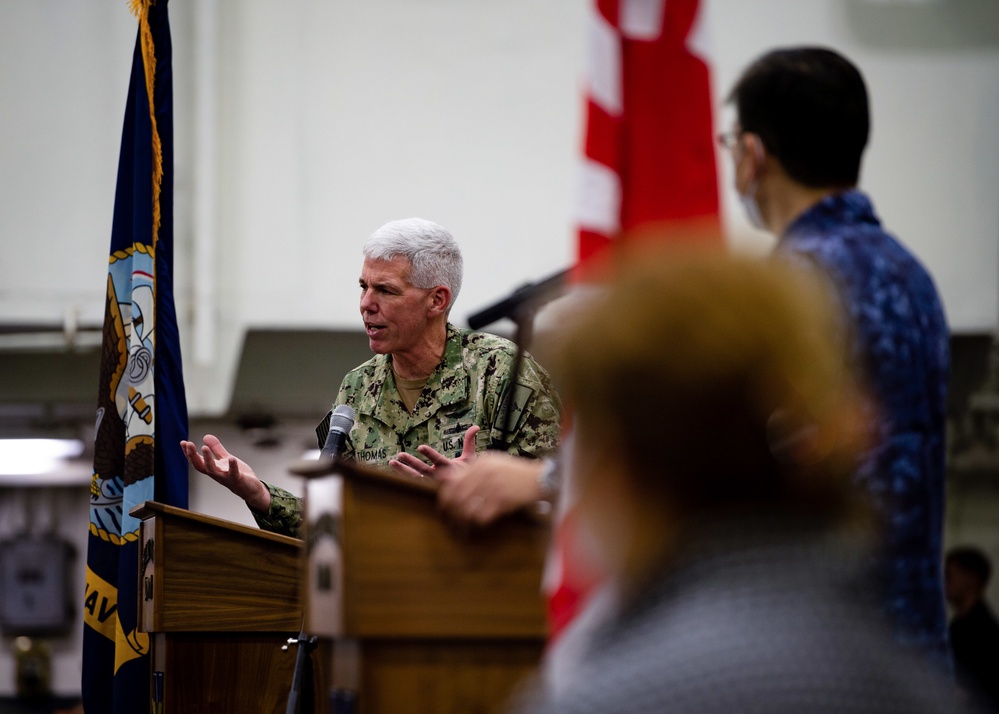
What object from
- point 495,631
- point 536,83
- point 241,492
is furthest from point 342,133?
point 495,631

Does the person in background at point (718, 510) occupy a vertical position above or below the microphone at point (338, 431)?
below

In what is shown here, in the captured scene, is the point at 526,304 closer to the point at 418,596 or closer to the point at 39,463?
the point at 418,596

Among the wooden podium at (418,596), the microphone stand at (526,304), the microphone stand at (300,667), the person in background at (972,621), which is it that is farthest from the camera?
the person in background at (972,621)

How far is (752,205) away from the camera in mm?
1491

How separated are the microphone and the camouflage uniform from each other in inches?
11.7

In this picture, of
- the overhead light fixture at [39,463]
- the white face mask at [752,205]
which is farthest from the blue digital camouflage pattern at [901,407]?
the overhead light fixture at [39,463]

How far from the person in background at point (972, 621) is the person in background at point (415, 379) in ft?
8.89

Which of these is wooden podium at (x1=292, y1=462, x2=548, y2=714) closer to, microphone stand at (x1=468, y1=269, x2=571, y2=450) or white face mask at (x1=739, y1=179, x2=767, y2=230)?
microphone stand at (x1=468, y1=269, x2=571, y2=450)

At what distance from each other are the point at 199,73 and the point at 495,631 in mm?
5016

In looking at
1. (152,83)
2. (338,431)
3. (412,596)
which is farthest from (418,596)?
(152,83)

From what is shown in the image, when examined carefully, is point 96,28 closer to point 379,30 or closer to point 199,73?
point 199,73

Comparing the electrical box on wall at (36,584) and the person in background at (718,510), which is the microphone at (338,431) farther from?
the electrical box on wall at (36,584)

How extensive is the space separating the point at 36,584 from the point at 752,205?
327 inches

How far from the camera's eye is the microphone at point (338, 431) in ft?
7.96
